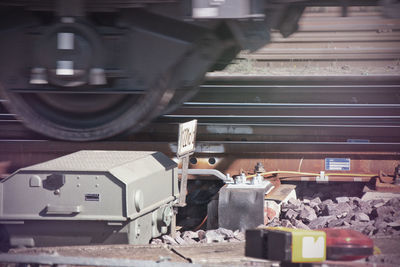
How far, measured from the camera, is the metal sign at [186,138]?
632 cm

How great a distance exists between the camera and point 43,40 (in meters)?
6.41

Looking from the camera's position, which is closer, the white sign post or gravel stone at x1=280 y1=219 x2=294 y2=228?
the white sign post

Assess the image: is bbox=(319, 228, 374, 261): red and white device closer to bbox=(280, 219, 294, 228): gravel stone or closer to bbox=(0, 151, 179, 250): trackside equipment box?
bbox=(0, 151, 179, 250): trackside equipment box

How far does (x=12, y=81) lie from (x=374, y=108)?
4327mm

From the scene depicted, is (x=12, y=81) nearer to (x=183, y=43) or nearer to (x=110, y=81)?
(x=110, y=81)

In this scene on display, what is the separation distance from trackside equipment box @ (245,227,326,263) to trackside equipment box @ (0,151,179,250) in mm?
2076

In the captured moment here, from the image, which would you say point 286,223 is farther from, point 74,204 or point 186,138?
point 74,204

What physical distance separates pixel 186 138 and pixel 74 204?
1412mm

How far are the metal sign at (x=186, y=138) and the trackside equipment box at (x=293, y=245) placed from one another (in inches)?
102

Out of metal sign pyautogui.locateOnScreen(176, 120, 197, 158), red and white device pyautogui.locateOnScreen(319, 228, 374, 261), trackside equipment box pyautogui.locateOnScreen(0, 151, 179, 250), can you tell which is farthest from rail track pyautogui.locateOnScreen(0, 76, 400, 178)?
red and white device pyautogui.locateOnScreen(319, 228, 374, 261)

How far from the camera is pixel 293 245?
373cm

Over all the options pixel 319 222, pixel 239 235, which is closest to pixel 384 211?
pixel 319 222

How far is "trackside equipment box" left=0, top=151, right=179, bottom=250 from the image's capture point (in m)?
5.68

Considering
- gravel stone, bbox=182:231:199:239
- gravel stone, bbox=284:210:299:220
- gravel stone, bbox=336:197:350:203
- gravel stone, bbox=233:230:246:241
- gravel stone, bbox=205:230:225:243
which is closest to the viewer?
gravel stone, bbox=205:230:225:243
